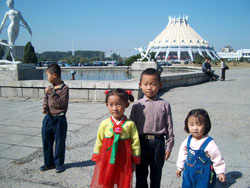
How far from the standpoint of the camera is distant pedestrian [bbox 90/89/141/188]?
2279 mm

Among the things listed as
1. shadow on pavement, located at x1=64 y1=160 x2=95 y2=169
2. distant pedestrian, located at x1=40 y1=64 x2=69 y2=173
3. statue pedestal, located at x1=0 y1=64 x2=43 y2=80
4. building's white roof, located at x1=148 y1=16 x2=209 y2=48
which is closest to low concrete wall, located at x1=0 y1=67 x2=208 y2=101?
statue pedestal, located at x1=0 y1=64 x2=43 y2=80

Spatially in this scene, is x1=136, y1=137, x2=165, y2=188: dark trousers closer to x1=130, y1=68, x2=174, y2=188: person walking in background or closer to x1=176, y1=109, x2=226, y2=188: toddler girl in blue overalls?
x1=130, y1=68, x2=174, y2=188: person walking in background

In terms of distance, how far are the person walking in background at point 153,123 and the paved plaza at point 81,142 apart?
2.19 ft

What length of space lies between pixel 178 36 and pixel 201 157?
453ft

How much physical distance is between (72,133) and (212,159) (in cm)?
337

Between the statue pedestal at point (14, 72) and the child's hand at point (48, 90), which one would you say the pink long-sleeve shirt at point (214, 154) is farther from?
the statue pedestal at point (14, 72)

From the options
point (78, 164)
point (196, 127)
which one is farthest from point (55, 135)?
point (196, 127)

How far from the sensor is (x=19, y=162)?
11.6ft

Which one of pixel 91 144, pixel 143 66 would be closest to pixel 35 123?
pixel 91 144

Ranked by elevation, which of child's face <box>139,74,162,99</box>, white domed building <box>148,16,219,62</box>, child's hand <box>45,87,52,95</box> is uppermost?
white domed building <box>148,16,219,62</box>

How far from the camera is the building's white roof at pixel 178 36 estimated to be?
4910 inches

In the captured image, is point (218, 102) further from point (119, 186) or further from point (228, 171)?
point (119, 186)

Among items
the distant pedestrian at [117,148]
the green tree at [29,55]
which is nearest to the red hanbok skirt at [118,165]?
the distant pedestrian at [117,148]

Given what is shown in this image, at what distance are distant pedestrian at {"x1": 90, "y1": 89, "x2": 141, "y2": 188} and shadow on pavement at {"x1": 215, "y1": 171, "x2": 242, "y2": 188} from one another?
1256 mm
